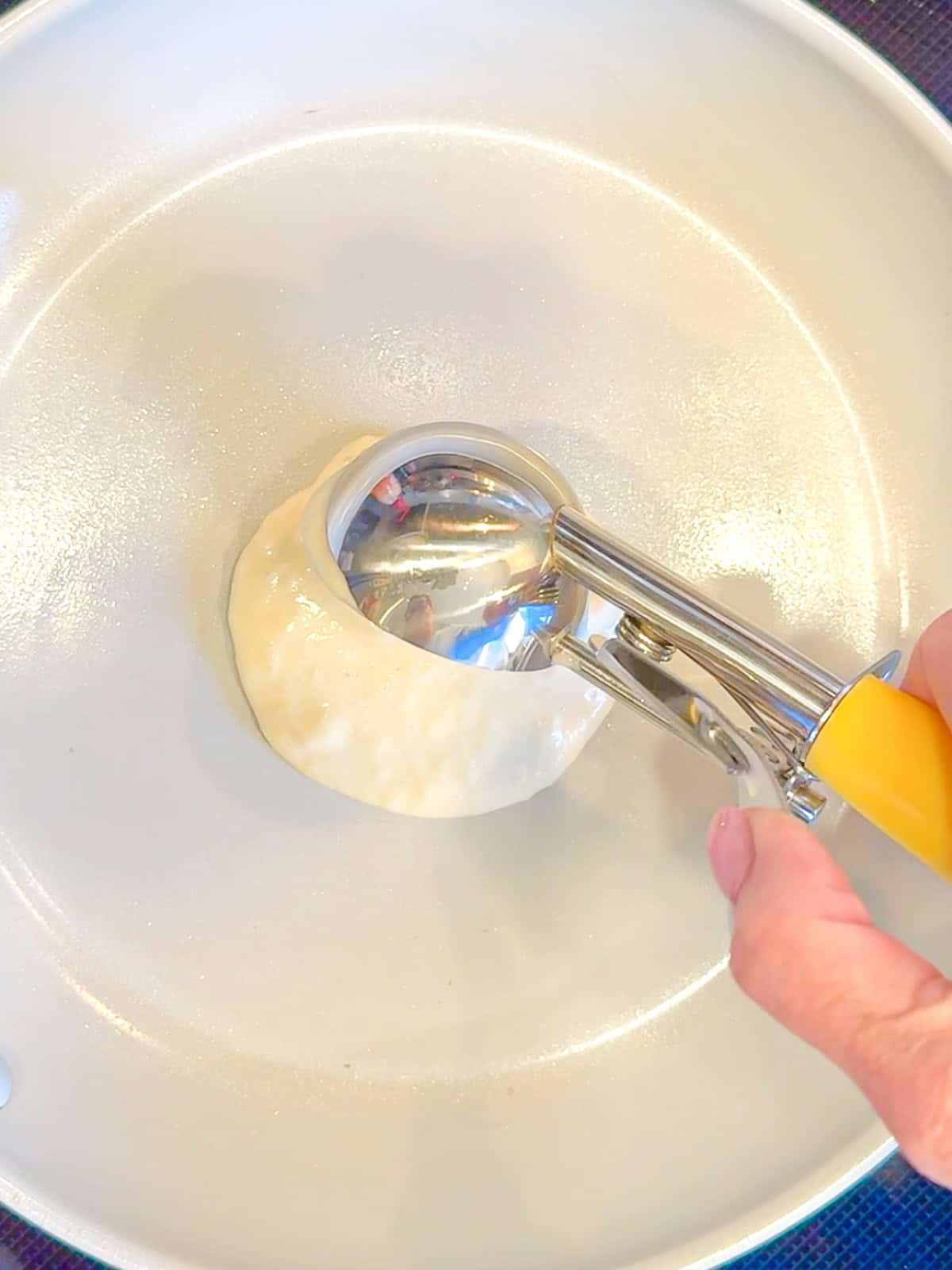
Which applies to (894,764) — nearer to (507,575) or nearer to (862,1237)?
(507,575)

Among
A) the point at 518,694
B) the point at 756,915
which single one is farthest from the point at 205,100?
the point at 756,915

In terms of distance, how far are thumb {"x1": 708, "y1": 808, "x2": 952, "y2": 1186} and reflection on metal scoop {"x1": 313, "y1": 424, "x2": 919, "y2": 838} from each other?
0.04 meters

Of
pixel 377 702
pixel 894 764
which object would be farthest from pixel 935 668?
pixel 377 702

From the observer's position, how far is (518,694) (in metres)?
0.47

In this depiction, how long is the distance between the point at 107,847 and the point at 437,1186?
0.20 metres

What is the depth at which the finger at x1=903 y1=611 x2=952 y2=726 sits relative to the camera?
32 centimetres

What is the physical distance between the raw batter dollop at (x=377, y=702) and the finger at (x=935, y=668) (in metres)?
0.13

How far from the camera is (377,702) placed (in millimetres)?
471

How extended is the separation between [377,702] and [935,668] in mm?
235

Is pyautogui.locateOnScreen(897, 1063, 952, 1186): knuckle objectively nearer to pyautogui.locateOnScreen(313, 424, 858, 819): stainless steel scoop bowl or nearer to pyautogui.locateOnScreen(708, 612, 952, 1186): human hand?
pyautogui.locateOnScreen(708, 612, 952, 1186): human hand

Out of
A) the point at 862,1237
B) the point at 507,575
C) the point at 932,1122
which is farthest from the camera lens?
the point at 862,1237

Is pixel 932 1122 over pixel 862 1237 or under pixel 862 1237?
over

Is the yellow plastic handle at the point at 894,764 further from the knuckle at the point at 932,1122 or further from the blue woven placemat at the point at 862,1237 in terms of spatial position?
the blue woven placemat at the point at 862,1237

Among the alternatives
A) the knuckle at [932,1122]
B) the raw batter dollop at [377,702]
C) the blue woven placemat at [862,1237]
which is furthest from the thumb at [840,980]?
the blue woven placemat at [862,1237]
